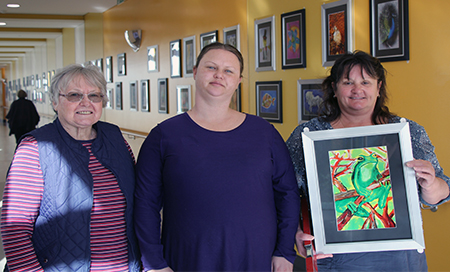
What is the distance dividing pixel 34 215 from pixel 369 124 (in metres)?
1.67

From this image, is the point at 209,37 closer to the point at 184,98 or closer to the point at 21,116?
the point at 184,98

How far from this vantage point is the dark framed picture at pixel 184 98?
603 centimetres

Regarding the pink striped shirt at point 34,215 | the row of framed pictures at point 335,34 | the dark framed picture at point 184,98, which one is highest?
the row of framed pictures at point 335,34

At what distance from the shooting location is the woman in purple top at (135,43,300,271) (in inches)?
72.2

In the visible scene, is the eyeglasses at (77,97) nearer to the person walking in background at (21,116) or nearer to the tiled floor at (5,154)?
the tiled floor at (5,154)

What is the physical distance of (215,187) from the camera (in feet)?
5.98

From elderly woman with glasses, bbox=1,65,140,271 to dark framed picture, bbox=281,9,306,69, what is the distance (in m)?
2.35

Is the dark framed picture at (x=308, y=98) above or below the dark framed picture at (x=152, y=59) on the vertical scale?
below

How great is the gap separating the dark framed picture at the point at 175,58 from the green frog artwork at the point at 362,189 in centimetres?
467

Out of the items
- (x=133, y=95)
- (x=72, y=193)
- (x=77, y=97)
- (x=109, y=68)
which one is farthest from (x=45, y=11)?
(x=72, y=193)

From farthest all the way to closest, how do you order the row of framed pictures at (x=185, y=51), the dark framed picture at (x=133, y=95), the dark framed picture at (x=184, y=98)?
the dark framed picture at (x=133, y=95) → the dark framed picture at (x=184, y=98) → the row of framed pictures at (x=185, y=51)

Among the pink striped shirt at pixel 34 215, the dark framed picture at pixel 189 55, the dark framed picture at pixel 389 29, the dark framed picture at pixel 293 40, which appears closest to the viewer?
the pink striped shirt at pixel 34 215

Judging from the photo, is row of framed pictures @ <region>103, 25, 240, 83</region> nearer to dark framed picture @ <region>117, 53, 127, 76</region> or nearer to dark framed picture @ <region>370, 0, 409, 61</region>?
dark framed picture @ <region>117, 53, 127, 76</region>

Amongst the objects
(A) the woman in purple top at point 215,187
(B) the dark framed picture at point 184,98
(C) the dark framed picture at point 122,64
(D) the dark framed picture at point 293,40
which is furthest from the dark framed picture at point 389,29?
(C) the dark framed picture at point 122,64
